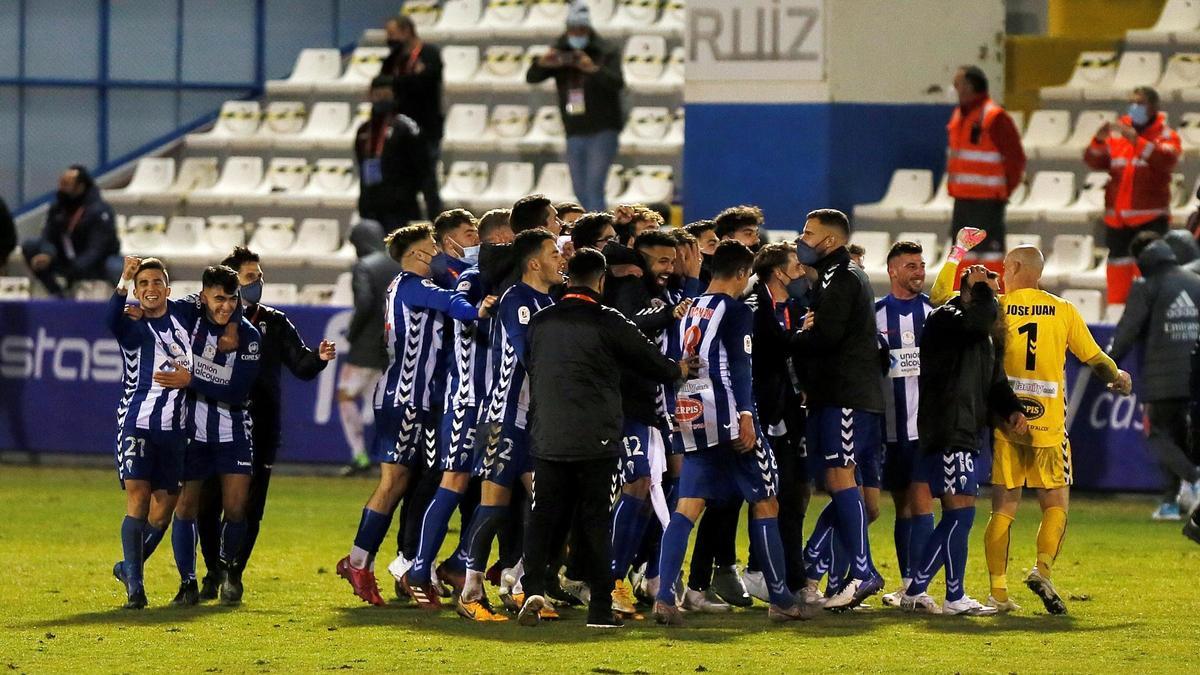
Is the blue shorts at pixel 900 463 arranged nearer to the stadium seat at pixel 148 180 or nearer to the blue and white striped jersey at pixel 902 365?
Result: the blue and white striped jersey at pixel 902 365

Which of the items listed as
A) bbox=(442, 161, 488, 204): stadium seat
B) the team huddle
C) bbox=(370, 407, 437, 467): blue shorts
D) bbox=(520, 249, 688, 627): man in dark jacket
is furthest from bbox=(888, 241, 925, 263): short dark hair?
bbox=(442, 161, 488, 204): stadium seat

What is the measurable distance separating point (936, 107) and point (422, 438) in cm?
1009

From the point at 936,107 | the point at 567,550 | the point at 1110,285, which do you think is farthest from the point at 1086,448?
the point at 567,550

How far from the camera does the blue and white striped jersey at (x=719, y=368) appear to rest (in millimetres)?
10773

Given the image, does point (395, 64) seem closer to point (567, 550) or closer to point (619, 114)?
point (619, 114)

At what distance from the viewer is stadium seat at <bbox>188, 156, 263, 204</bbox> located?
2484cm

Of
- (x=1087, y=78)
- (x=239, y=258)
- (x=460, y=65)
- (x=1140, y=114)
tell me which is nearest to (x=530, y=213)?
(x=239, y=258)

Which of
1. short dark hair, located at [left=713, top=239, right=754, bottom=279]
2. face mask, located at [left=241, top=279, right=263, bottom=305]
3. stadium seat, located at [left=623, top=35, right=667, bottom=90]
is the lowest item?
face mask, located at [left=241, top=279, right=263, bottom=305]

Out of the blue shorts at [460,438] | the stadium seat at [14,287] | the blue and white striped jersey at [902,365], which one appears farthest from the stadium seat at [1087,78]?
the blue shorts at [460,438]

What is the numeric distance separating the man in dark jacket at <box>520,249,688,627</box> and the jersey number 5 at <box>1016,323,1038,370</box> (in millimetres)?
2088

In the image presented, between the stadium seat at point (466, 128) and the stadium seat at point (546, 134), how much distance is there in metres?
0.45

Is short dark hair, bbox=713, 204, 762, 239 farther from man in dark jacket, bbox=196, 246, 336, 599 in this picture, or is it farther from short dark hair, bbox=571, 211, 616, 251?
man in dark jacket, bbox=196, 246, 336, 599

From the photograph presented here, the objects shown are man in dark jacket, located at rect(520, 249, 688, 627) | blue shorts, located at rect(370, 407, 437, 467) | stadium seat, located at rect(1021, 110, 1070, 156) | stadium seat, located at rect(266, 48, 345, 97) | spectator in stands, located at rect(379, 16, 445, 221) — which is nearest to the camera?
man in dark jacket, located at rect(520, 249, 688, 627)

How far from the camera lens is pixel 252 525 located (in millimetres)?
12242
